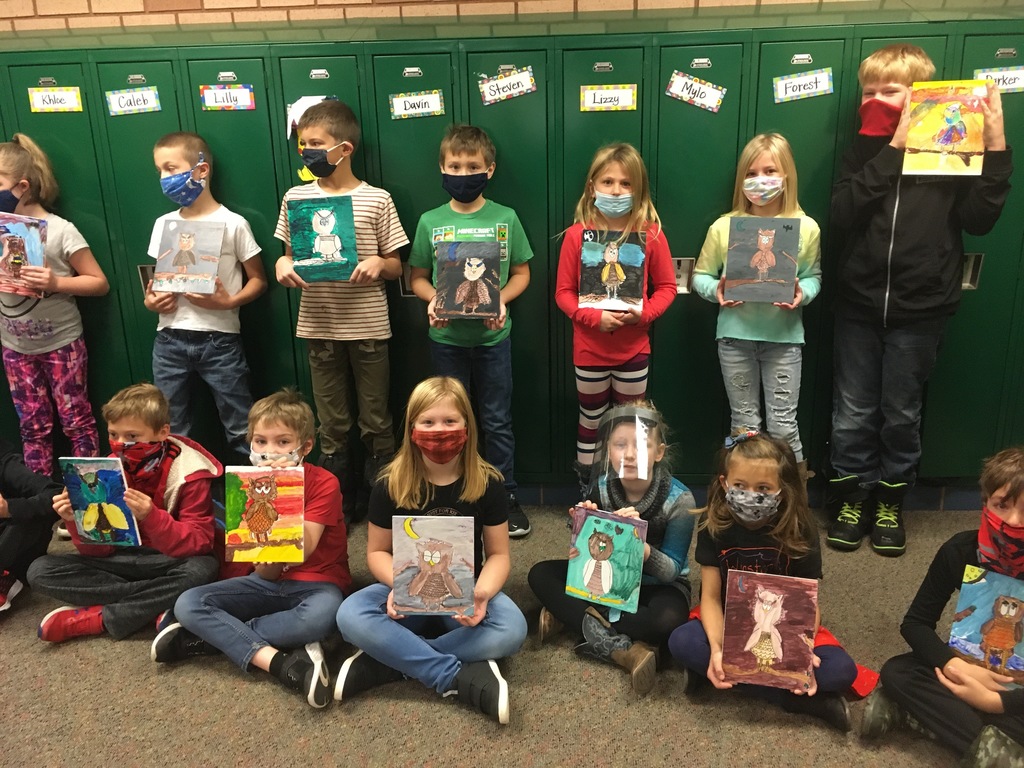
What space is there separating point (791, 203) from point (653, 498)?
1.48 m

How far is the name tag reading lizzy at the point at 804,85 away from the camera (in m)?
3.13

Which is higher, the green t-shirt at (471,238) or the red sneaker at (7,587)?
the green t-shirt at (471,238)

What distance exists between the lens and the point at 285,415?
2510mm

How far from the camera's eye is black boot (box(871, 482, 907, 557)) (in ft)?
10.5

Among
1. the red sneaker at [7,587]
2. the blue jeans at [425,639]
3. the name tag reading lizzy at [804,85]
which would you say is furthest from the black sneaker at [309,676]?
the name tag reading lizzy at [804,85]

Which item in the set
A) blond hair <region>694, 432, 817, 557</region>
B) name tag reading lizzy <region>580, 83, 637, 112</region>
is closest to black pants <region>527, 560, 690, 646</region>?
blond hair <region>694, 432, 817, 557</region>

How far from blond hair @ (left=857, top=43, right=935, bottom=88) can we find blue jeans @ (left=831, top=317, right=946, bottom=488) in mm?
986

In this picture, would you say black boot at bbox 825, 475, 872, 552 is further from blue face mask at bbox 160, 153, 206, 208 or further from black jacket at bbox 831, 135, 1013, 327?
blue face mask at bbox 160, 153, 206, 208

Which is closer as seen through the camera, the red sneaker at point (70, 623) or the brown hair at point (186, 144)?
the red sneaker at point (70, 623)

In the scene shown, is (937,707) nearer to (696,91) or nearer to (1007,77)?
(696,91)

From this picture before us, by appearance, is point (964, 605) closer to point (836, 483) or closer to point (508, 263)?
point (836, 483)

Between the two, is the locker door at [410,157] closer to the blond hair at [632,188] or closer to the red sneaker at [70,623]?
the blond hair at [632,188]

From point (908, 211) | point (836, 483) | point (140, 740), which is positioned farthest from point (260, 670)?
point (908, 211)

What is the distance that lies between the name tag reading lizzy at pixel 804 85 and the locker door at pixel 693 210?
165mm
